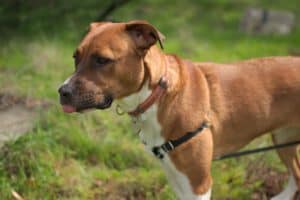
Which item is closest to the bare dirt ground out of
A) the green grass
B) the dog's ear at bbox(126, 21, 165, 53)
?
the green grass

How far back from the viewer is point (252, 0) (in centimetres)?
1243

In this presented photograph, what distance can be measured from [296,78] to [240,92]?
0.43 meters

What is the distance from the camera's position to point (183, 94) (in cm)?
411

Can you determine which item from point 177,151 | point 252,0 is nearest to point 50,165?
point 177,151

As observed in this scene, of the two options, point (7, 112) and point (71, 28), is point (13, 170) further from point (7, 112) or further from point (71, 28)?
point (71, 28)

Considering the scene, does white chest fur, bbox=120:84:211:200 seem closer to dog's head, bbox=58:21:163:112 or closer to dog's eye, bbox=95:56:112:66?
dog's head, bbox=58:21:163:112

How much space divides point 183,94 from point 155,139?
1.19ft

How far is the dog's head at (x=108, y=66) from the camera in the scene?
368cm

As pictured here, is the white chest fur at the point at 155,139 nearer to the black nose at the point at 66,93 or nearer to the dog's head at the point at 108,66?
the dog's head at the point at 108,66

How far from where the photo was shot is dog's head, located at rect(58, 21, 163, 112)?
12.1 feet

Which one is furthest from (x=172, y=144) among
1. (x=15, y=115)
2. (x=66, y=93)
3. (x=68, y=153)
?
(x=15, y=115)

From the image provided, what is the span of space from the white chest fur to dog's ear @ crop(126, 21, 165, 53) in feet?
1.00

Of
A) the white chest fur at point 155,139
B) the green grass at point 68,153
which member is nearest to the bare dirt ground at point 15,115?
the green grass at point 68,153

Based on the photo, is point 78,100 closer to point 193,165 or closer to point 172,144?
point 172,144
